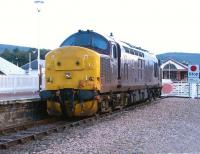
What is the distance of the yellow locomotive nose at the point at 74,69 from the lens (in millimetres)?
19594

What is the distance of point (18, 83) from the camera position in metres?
25.0

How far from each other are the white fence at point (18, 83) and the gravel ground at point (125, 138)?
5977mm

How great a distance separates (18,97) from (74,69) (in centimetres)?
368

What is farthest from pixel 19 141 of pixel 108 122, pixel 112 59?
pixel 112 59

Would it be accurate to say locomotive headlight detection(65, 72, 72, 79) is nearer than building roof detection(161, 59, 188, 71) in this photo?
Yes

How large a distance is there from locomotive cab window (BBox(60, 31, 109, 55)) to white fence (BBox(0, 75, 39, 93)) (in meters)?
3.88

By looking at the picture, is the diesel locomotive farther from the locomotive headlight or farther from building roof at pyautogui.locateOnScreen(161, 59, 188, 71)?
building roof at pyautogui.locateOnScreen(161, 59, 188, 71)

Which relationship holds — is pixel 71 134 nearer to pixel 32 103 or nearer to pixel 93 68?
pixel 93 68

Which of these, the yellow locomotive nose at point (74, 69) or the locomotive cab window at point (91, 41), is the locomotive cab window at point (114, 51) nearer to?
the locomotive cab window at point (91, 41)

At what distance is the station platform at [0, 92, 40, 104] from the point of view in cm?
1933

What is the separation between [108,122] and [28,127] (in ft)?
10.0

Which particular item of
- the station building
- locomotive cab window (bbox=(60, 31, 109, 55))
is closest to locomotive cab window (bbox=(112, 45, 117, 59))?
locomotive cab window (bbox=(60, 31, 109, 55))

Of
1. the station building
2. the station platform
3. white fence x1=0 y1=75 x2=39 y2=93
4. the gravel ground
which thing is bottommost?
the gravel ground

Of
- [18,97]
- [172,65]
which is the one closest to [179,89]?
[18,97]
